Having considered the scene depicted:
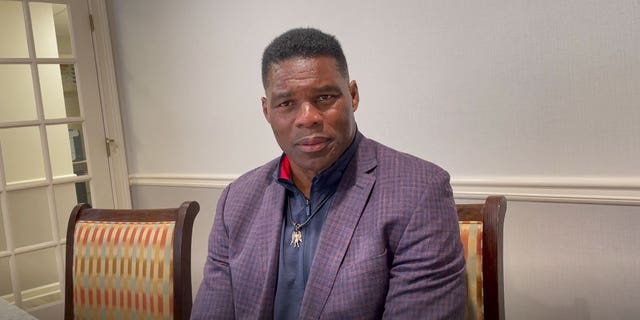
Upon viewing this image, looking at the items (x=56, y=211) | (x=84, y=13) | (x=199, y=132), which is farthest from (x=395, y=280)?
(x=84, y=13)

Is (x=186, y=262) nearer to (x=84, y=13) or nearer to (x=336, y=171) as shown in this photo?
(x=336, y=171)

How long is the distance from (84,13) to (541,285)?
9.66 ft

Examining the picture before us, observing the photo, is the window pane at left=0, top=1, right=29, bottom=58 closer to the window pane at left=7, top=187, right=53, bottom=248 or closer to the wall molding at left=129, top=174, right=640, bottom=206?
the window pane at left=7, top=187, right=53, bottom=248

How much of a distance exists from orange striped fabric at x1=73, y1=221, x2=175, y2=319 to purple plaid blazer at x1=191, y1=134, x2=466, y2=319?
0.36 m

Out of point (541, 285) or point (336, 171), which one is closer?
point (336, 171)

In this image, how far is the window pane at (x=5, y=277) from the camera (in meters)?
2.64

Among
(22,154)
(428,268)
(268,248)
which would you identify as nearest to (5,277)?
(22,154)

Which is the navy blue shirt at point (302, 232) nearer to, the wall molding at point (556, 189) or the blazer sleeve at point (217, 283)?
the blazer sleeve at point (217, 283)

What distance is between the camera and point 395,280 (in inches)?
36.6

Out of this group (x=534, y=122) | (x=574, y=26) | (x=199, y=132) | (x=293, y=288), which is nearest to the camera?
(x=293, y=288)

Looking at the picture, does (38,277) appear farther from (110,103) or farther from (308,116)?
(308,116)

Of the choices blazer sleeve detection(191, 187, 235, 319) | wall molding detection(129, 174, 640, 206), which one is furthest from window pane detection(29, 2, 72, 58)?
wall molding detection(129, 174, 640, 206)

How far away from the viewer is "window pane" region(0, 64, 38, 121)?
2615 millimetres

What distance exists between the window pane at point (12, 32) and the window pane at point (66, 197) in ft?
2.69
